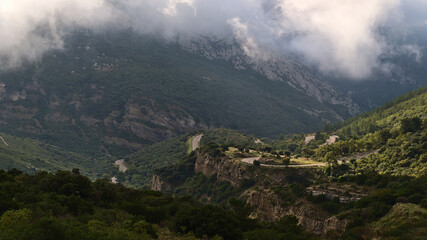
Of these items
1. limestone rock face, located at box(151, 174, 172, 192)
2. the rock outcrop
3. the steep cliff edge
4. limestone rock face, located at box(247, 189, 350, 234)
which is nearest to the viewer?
limestone rock face, located at box(247, 189, 350, 234)

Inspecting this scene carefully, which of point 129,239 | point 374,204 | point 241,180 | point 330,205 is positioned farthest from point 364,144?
point 129,239

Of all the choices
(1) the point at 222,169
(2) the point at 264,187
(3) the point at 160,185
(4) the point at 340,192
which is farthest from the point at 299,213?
(3) the point at 160,185

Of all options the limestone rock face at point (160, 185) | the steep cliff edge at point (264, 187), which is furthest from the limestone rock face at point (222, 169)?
the limestone rock face at point (160, 185)

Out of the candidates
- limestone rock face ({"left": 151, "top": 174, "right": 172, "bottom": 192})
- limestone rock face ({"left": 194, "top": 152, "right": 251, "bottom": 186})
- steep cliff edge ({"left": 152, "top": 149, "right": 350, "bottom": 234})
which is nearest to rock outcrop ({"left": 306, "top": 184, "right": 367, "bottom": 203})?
steep cliff edge ({"left": 152, "top": 149, "right": 350, "bottom": 234})

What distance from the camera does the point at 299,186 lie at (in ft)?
269

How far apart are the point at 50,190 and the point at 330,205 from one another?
40940 mm

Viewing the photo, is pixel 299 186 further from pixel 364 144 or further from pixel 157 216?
pixel 364 144

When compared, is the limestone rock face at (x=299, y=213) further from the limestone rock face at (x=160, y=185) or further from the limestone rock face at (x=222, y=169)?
the limestone rock face at (x=160, y=185)

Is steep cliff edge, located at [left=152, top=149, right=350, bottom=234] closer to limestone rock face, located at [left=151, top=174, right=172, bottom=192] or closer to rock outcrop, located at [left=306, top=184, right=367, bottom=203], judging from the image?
limestone rock face, located at [left=151, top=174, right=172, bottom=192]

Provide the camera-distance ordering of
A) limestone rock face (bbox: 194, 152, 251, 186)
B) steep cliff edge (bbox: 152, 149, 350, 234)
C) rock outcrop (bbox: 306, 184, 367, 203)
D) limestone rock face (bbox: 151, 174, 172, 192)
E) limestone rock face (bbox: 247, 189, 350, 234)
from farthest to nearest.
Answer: limestone rock face (bbox: 151, 174, 172, 192), limestone rock face (bbox: 194, 152, 251, 186), rock outcrop (bbox: 306, 184, 367, 203), steep cliff edge (bbox: 152, 149, 350, 234), limestone rock face (bbox: 247, 189, 350, 234)

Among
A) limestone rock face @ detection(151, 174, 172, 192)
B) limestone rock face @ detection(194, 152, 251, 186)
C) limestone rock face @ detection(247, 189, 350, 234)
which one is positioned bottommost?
limestone rock face @ detection(247, 189, 350, 234)

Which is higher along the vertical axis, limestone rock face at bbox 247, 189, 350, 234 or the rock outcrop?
the rock outcrop

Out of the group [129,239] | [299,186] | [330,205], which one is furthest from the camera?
[299,186]

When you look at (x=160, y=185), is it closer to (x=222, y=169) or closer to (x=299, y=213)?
(x=222, y=169)
